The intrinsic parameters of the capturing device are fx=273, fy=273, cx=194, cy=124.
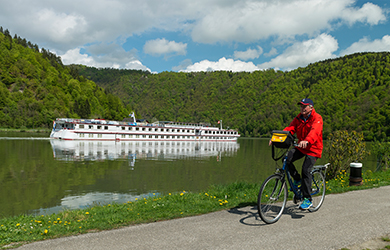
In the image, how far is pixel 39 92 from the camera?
13712cm

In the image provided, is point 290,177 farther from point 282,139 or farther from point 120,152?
point 120,152

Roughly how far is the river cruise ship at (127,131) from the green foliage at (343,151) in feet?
178

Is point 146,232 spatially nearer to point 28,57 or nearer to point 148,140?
point 148,140

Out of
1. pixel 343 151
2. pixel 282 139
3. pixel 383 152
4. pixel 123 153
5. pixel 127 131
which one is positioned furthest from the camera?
pixel 127 131

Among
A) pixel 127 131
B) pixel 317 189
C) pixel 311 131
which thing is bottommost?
pixel 317 189

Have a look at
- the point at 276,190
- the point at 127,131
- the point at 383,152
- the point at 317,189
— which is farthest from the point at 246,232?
the point at 127,131

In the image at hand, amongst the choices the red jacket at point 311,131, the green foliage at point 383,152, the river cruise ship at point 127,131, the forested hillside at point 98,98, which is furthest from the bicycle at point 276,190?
the forested hillside at point 98,98

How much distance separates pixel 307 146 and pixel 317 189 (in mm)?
1668

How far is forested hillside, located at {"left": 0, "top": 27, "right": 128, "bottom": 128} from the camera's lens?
380ft

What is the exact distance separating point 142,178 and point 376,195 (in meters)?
14.7

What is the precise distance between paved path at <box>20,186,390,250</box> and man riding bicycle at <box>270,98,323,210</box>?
0.77m

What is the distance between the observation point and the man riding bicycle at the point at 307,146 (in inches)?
263

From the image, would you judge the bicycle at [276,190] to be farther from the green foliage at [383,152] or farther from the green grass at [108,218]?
the green foliage at [383,152]

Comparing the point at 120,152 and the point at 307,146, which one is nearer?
the point at 307,146
